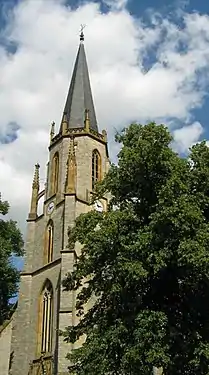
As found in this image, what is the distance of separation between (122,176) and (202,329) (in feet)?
18.9

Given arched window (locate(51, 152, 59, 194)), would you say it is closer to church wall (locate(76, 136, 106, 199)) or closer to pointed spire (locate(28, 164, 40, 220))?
pointed spire (locate(28, 164, 40, 220))

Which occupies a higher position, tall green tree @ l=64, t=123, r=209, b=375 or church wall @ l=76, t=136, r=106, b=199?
church wall @ l=76, t=136, r=106, b=199

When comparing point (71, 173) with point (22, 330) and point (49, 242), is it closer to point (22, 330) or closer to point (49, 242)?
point (49, 242)

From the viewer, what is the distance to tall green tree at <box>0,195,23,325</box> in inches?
1210

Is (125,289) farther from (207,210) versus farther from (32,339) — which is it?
(32,339)

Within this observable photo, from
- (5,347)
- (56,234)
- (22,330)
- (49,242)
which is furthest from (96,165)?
(5,347)

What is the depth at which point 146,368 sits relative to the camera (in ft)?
54.0

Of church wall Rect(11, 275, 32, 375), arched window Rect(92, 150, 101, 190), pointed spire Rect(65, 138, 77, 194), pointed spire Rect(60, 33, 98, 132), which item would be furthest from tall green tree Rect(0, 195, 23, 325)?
pointed spire Rect(60, 33, 98, 132)

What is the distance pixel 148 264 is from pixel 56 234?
1924 centimetres

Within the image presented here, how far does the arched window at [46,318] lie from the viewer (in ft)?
108

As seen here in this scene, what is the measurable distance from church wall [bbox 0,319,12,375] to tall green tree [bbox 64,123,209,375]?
1190 cm

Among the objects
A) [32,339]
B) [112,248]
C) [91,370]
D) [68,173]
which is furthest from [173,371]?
[68,173]

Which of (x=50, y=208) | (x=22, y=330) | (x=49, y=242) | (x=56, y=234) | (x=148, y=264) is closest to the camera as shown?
(x=148, y=264)

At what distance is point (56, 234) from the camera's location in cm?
3612
